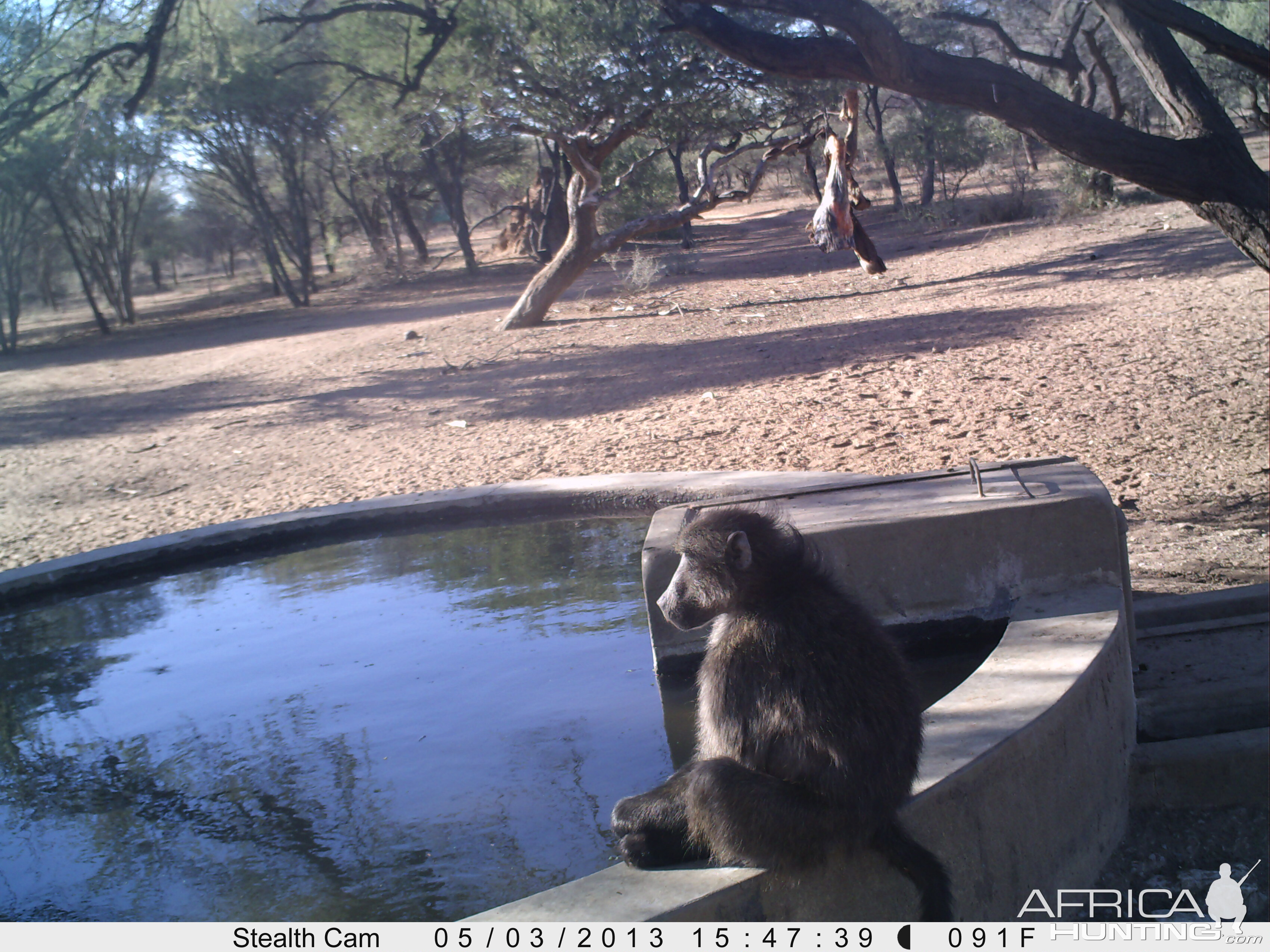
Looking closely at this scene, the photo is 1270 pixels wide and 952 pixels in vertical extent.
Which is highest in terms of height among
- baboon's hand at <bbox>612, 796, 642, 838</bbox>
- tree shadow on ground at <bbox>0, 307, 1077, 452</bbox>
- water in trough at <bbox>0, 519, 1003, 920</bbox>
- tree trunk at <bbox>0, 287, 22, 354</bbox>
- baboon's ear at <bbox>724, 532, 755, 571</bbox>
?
tree trunk at <bbox>0, 287, 22, 354</bbox>

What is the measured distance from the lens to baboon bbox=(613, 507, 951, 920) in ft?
7.11

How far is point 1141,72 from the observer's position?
577 centimetres

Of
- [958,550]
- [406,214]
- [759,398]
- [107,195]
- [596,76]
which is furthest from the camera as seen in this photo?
[406,214]

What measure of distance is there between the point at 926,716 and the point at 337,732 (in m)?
2.29

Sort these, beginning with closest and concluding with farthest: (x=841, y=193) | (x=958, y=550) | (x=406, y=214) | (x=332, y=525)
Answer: (x=958, y=550), (x=332, y=525), (x=841, y=193), (x=406, y=214)

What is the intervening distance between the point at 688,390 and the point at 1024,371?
326 cm

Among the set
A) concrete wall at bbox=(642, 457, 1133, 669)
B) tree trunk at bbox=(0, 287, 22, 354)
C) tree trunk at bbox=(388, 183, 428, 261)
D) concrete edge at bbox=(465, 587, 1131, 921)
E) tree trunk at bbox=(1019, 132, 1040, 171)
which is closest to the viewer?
concrete edge at bbox=(465, 587, 1131, 921)

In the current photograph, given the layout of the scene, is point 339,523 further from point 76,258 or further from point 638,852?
point 76,258

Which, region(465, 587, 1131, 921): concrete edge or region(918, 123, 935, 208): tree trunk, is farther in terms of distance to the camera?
region(918, 123, 935, 208): tree trunk

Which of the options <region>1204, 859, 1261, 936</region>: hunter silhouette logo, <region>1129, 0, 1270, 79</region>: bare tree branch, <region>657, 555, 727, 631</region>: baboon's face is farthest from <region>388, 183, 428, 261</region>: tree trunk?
<region>1204, 859, 1261, 936</region>: hunter silhouette logo

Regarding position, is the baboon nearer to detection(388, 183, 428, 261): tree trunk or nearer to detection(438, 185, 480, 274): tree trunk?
detection(438, 185, 480, 274): tree trunk

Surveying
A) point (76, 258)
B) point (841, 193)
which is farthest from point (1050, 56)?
point (76, 258)

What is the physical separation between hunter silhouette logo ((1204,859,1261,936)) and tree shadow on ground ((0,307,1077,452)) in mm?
7661

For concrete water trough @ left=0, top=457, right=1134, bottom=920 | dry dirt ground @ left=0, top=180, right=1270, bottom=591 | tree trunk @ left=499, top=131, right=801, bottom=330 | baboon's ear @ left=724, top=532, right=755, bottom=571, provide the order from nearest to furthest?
concrete water trough @ left=0, top=457, right=1134, bottom=920 < baboon's ear @ left=724, top=532, right=755, bottom=571 < dry dirt ground @ left=0, top=180, right=1270, bottom=591 < tree trunk @ left=499, top=131, right=801, bottom=330
